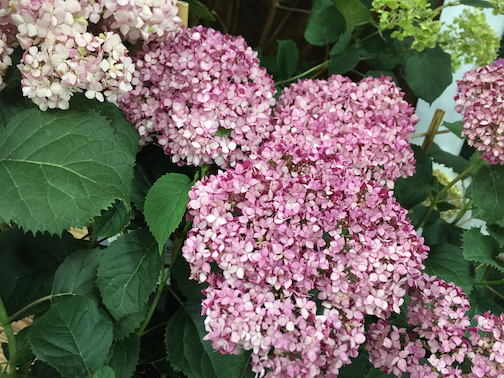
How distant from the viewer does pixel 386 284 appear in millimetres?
457

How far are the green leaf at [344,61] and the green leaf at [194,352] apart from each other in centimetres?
61

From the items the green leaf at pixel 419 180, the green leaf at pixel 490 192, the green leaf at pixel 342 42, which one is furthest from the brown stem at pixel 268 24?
the green leaf at pixel 490 192

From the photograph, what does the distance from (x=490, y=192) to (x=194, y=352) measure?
0.63 m

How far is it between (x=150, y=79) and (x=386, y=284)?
427 millimetres

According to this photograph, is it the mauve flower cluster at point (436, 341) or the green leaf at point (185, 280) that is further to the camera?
the green leaf at point (185, 280)

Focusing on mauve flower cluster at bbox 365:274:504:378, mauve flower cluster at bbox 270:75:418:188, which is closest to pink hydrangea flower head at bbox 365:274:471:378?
mauve flower cluster at bbox 365:274:504:378

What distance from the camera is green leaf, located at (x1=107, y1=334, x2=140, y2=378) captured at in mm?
572

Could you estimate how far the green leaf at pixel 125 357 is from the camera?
57 cm

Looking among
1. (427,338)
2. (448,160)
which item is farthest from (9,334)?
(448,160)

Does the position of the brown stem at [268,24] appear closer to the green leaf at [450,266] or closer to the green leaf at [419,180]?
the green leaf at [419,180]

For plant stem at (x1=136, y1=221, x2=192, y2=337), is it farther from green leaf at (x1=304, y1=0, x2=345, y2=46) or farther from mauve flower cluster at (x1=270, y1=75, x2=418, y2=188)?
green leaf at (x1=304, y1=0, x2=345, y2=46)

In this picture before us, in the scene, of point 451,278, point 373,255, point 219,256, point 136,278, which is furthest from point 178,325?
point 451,278

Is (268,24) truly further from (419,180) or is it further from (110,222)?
(110,222)

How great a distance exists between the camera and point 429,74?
0.85 m
